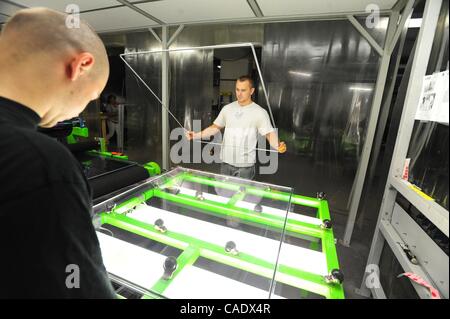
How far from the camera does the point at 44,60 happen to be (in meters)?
0.61

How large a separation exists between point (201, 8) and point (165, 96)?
146 cm

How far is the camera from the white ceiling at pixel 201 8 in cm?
238

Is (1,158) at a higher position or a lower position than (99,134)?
higher

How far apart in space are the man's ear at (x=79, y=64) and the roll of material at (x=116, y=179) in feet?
5.22

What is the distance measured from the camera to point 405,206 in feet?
4.63

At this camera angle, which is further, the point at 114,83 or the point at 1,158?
the point at 114,83

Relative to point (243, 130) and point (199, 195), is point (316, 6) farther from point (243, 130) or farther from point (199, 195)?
point (199, 195)

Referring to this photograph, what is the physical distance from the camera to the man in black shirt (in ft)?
1.60

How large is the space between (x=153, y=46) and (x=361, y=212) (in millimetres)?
3898

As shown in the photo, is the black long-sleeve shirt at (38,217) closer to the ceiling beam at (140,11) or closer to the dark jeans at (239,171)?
the dark jeans at (239,171)

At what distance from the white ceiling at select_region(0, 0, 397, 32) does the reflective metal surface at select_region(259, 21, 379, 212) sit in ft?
0.87
